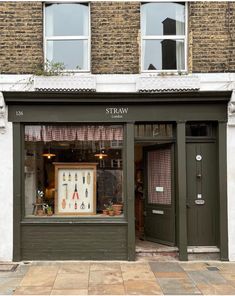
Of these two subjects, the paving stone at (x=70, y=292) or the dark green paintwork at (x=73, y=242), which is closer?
the paving stone at (x=70, y=292)

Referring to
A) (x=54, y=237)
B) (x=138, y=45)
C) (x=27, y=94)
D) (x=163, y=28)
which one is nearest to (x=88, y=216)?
(x=54, y=237)

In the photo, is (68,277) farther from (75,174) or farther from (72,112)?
(72,112)

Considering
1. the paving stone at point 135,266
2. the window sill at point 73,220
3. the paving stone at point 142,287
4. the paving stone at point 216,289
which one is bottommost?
the paving stone at point 216,289

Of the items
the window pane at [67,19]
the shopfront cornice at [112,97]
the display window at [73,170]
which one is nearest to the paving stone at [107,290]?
the display window at [73,170]

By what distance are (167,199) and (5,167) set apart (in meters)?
3.66

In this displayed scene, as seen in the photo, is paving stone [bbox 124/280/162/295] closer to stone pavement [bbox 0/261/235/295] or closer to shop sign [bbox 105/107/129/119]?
stone pavement [bbox 0/261/235/295]

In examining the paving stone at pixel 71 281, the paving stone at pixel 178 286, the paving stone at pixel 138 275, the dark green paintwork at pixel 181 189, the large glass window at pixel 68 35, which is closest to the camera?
the paving stone at pixel 178 286

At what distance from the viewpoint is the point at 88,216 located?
28.2ft

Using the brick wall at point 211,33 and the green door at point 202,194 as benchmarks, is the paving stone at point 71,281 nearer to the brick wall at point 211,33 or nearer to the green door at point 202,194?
the green door at point 202,194

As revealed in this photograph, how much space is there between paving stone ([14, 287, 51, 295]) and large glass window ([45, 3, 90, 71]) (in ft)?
15.0

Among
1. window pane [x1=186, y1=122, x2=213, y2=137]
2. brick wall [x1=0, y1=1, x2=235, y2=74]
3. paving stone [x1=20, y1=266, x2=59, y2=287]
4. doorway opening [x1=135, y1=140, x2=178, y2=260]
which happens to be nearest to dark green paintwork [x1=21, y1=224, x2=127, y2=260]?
paving stone [x1=20, y1=266, x2=59, y2=287]

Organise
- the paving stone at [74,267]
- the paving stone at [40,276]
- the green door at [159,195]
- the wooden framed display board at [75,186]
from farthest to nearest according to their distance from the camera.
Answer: the green door at [159,195], the wooden framed display board at [75,186], the paving stone at [74,267], the paving stone at [40,276]

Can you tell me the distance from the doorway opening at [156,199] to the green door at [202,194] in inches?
15.6

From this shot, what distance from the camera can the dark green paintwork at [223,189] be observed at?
844 centimetres
